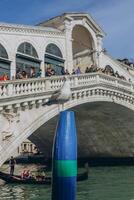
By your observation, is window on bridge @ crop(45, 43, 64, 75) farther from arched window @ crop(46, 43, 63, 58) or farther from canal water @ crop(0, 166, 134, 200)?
canal water @ crop(0, 166, 134, 200)

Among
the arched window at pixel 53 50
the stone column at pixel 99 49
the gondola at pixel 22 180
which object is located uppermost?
the stone column at pixel 99 49

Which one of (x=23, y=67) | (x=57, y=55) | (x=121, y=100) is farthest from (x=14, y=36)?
(x=121, y=100)

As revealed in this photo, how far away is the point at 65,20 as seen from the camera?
13484 mm

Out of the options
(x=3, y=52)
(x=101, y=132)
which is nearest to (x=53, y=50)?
(x=3, y=52)

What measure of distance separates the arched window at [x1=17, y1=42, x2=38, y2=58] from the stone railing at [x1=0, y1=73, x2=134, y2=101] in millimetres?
1554

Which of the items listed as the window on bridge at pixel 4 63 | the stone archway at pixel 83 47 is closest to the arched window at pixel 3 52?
the window on bridge at pixel 4 63

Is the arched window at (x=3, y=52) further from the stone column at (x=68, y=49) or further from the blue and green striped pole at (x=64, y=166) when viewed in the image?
the blue and green striped pole at (x=64, y=166)

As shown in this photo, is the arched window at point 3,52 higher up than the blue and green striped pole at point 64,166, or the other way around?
the arched window at point 3,52

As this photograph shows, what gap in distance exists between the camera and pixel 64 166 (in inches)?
184

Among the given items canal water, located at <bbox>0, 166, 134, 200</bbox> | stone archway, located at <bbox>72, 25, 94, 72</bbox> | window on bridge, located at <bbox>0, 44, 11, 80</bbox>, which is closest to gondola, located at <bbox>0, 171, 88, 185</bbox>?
canal water, located at <bbox>0, 166, 134, 200</bbox>

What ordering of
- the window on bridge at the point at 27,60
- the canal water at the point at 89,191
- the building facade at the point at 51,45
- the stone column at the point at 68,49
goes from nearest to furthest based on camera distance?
the canal water at the point at 89,191
the building facade at the point at 51,45
the window on bridge at the point at 27,60
the stone column at the point at 68,49

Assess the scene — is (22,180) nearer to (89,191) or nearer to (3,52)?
(89,191)

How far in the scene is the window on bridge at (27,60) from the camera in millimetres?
11422

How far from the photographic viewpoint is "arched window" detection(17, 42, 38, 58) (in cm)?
1152
